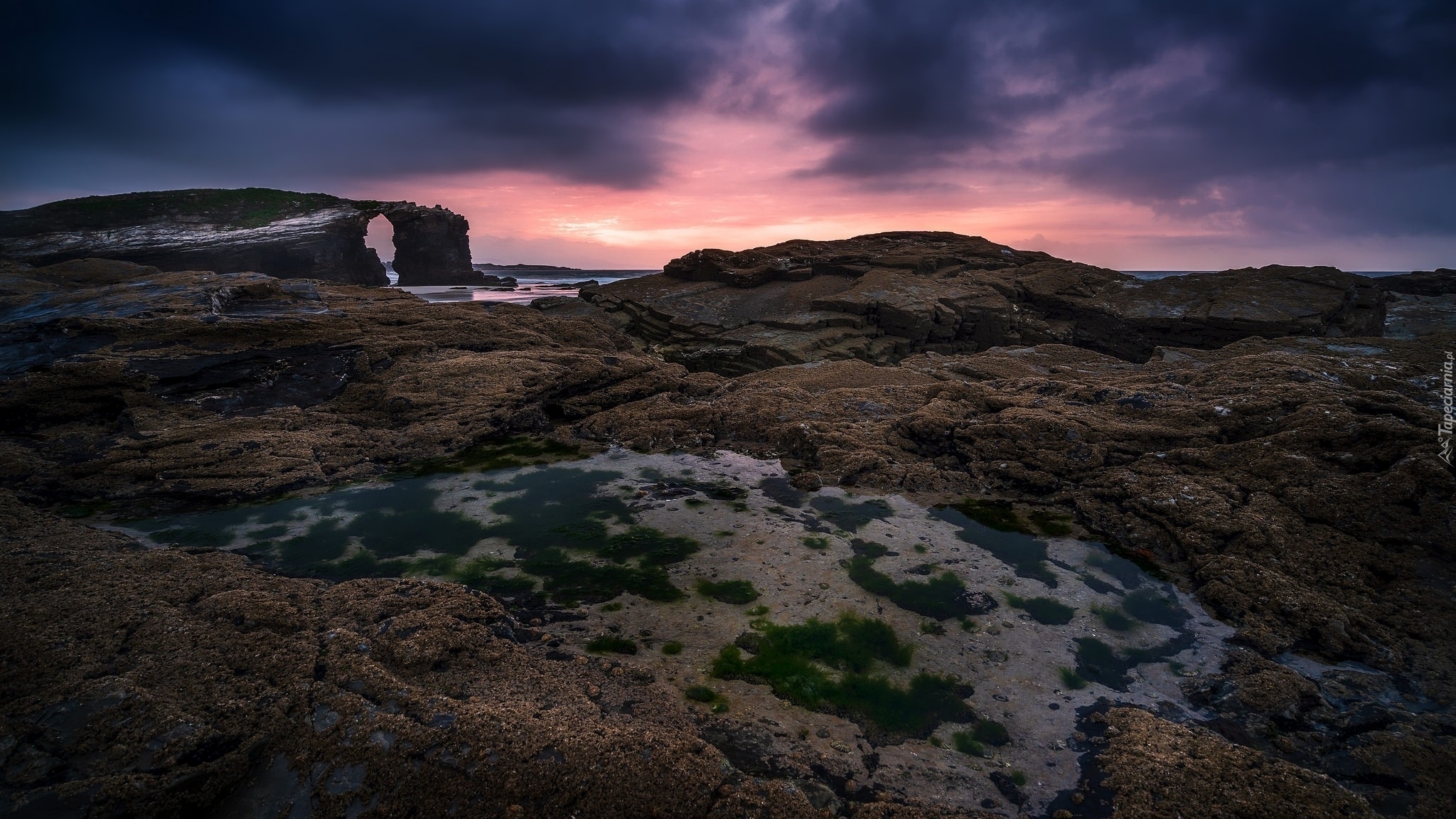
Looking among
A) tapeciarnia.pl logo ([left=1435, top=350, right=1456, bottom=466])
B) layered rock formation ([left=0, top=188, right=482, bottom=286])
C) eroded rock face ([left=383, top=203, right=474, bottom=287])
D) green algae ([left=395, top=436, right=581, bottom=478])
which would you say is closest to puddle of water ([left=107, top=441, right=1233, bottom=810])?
green algae ([left=395, top=436, right=581, bottom=478])

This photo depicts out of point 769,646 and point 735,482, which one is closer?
point 769,646

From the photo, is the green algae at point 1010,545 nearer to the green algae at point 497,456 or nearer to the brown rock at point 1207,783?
the brown rock at point 1207,783

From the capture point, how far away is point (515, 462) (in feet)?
34.2

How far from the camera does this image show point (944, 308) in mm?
22156

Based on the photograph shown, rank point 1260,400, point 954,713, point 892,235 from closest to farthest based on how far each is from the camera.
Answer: point 954,713 < point 1260,400 < point 892,235

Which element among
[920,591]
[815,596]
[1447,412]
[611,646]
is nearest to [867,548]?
[920,591]

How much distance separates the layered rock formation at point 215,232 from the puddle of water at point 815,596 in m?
55.8

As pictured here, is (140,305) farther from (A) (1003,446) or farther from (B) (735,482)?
(A) (1003,446)

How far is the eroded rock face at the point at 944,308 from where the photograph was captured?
19.3m

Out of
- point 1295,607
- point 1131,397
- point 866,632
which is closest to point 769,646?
point 866,632

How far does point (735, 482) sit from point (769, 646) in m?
4.20

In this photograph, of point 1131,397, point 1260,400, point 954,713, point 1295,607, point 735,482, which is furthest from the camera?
point 1131,397

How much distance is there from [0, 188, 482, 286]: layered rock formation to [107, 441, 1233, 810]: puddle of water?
183 ft

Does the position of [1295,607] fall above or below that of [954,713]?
above
